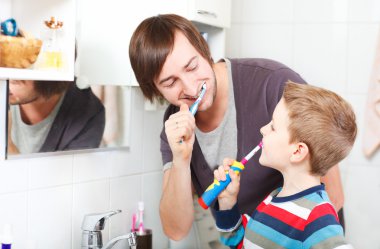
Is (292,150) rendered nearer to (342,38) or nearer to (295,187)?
(295,187)

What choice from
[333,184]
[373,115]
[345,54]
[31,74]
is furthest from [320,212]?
[345,54]

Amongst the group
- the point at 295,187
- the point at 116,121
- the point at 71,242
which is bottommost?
the point at 71,242

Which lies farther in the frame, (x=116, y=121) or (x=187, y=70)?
(x=116, y=121)

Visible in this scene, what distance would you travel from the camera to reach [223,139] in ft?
5.34

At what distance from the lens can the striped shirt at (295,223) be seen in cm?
121

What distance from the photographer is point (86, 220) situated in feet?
5.27

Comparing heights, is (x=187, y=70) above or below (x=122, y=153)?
above

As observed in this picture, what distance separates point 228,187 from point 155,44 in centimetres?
42

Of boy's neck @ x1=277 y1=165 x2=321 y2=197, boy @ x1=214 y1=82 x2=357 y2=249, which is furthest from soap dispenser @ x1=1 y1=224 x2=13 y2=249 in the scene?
boy's neck @ x1=277 y1=165 x2=321 y2=197

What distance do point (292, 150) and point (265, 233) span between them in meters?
0.21

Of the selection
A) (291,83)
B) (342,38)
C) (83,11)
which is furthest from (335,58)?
(83,11)

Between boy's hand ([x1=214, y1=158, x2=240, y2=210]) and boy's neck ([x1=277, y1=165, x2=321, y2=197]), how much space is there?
141mm

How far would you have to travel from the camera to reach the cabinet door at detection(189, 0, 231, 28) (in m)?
1.77

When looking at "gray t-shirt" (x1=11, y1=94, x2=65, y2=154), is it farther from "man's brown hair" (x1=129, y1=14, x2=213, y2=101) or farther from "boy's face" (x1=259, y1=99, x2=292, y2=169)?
"boy's face" (x1=259, y1=99, x2=292, y2=169)
